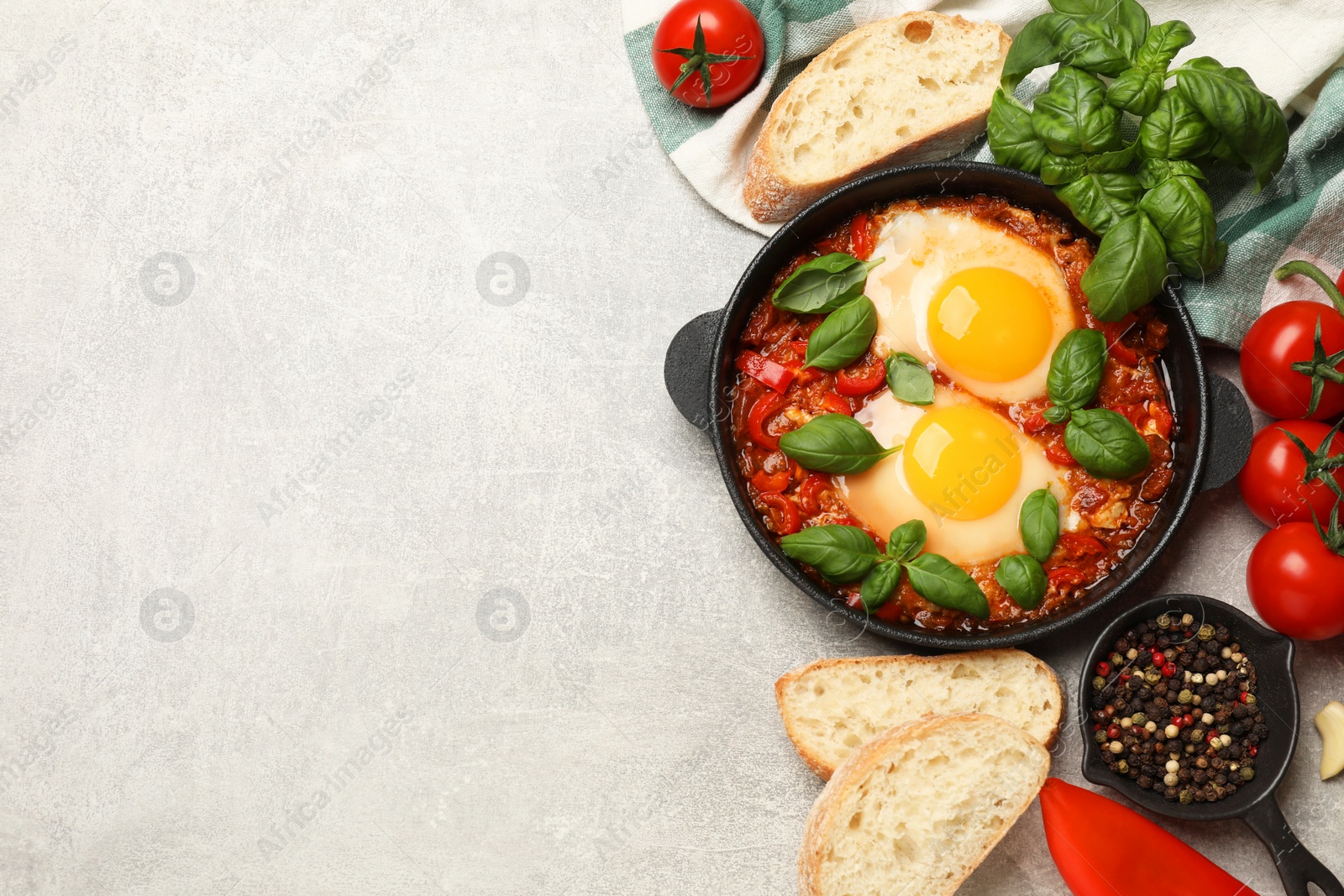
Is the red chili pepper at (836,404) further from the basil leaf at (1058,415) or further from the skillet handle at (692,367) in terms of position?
the basil leaf at (1058,415)

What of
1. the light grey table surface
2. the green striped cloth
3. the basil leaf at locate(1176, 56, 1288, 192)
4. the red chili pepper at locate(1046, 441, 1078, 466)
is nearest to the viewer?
the basil leaf at locate(1176, 56, 1288, 192)

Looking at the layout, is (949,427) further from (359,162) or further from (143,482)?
(143,482)

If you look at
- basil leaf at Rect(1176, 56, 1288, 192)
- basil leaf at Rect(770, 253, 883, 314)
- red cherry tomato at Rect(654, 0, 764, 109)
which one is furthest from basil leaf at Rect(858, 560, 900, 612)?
red cherry tomato at Rect(654, 0, 764, 109)

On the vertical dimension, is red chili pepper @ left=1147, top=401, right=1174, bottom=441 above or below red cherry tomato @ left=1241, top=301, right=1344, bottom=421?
below

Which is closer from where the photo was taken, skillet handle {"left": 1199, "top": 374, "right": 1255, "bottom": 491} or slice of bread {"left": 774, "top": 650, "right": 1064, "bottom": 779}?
skillet handle {"left": 1199, "top": 374, "right": 1255, "bottom": 491}

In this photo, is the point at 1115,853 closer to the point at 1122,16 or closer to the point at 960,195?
the point at 960,195

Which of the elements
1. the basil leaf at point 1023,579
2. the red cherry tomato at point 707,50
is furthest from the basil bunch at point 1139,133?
the red cherry tomato at point 707,50

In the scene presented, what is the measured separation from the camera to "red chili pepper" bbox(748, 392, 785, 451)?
3049 millimetres

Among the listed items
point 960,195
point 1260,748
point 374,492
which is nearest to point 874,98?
point 960,195

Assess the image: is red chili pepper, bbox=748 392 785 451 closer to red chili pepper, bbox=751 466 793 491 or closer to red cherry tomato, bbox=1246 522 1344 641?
red chili pepper, bbox=751 466 793 491

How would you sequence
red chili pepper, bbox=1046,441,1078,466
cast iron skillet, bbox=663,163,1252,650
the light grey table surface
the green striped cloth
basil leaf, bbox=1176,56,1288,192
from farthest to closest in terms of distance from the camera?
the light grey table surface → the green striped cloth → red chili pepper, bbox=1046,441,1078,466 → cast iron skillet, bbox=663,163,1252,650 → basil leaf, bbox=1176,56,1288,192

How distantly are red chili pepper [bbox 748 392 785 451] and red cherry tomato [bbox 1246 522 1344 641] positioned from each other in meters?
1.54

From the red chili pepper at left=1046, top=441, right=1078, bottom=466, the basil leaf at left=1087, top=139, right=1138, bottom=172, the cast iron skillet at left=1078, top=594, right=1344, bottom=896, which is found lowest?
the cast iron skillet at left=1078, top=594, right=1344, bottom=896

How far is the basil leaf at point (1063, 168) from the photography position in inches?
111
